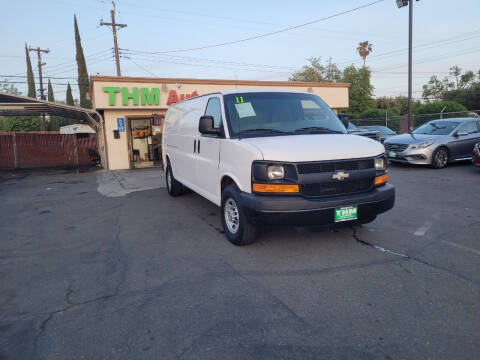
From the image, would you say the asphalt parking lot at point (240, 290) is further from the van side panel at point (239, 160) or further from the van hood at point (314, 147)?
the van hood at point (314, 147)

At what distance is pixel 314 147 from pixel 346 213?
0.85m

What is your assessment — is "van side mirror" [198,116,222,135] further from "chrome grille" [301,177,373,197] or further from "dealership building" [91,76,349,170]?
"dealership building" [91,76,349,170]

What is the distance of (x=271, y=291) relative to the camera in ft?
11.4

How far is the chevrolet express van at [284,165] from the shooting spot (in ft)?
13.6

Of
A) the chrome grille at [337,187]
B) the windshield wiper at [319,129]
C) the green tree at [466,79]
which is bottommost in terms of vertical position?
the chrome grille at [337,187]

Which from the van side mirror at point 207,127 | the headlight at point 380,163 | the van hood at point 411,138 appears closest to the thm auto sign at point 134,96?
the van hood at point 411,138

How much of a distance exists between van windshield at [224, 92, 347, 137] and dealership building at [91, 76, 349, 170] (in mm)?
12181

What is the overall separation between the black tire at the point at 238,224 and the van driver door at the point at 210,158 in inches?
15.9

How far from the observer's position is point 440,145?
11.4 m

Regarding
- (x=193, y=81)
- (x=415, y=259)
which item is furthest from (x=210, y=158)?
(x=193, y=81)

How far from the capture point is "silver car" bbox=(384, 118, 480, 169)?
447 inches

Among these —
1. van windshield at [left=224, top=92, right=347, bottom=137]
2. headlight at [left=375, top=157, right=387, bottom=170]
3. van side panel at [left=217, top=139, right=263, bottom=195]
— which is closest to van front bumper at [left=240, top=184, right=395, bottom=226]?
van side panel at [left=217, top=139, right=263, bottom=195]

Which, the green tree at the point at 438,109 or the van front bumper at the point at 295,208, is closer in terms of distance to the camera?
the van front bumper at the point at 295,208

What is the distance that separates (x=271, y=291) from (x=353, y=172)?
1.77 metres
